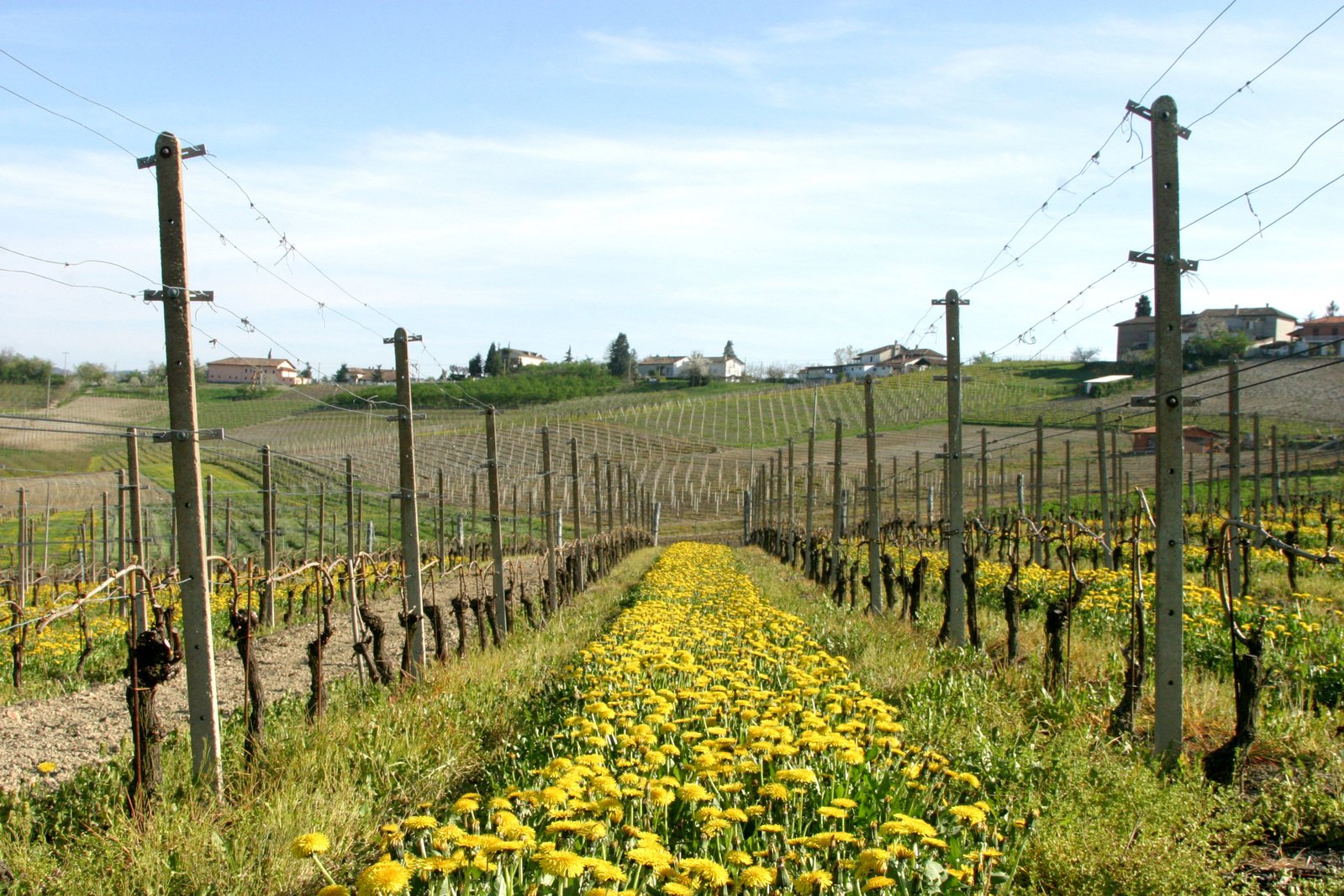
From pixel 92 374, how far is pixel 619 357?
12070 centimetres

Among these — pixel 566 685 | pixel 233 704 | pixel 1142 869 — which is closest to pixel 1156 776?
pixel 1142 869

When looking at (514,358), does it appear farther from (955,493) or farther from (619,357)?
(955,493)

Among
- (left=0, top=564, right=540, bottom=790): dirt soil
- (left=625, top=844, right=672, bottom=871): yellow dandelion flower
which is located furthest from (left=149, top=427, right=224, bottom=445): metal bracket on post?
(left=625, top=844, right=672, bottom=871): yellow dandelion flower

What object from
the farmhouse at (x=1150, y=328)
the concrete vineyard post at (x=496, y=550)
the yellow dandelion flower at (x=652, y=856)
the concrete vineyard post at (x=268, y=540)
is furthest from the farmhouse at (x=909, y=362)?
the farmhouse at (x=1150, y=328)

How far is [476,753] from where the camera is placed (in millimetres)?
6656

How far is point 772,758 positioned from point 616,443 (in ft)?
194

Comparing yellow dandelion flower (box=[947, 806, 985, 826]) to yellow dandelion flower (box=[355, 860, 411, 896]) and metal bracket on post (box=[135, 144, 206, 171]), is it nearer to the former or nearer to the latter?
yellow dandelion flower (box=[355, 860, 411, 896])

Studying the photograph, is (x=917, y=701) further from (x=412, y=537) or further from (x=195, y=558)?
(x=412, y=537)

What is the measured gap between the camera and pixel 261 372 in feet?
46.2

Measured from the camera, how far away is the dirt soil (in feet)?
24.7

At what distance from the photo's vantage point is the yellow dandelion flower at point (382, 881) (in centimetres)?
320

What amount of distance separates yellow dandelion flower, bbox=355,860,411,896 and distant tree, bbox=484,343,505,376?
111 m

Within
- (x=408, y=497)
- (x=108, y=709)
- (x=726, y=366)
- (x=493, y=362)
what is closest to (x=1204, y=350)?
(x=408, y=497)

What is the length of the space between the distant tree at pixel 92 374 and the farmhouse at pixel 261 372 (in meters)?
1.44
